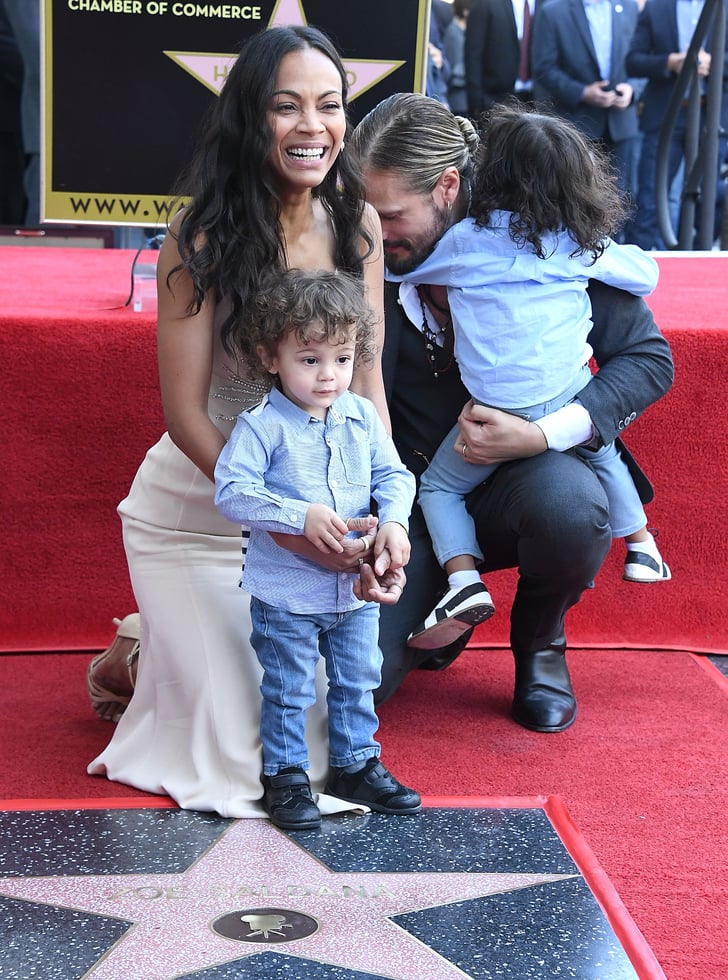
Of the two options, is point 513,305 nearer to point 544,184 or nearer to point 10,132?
point 544,184

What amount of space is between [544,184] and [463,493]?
55cm

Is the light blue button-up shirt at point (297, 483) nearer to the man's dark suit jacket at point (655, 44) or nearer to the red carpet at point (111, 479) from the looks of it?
the red carpet at point (111, 479)

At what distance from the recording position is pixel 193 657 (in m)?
1.95

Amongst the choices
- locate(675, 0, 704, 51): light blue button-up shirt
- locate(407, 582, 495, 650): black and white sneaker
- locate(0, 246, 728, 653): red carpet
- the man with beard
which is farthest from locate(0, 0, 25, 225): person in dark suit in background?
locate(407, 582, 495, 650): black and white sneaker

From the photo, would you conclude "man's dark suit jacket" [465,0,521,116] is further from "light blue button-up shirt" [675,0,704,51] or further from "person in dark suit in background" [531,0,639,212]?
"light blue button-up shirt" [675,0,704,51]

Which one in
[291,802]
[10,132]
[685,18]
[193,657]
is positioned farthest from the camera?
[685,18]

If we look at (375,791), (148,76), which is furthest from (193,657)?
(148,76)

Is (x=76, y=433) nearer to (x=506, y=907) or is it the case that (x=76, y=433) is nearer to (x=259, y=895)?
(x=259, y=895)

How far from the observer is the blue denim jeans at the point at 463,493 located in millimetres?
2160

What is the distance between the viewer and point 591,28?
17.9ft

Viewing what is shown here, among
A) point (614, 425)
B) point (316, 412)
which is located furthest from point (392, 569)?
point (614, 425)

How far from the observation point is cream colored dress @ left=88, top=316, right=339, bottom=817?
6.17 ft

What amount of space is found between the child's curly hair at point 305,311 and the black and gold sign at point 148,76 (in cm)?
121

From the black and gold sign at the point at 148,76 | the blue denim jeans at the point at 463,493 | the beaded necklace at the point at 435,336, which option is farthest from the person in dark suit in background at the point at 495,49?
the blue denim jeans at the point at 463,493
